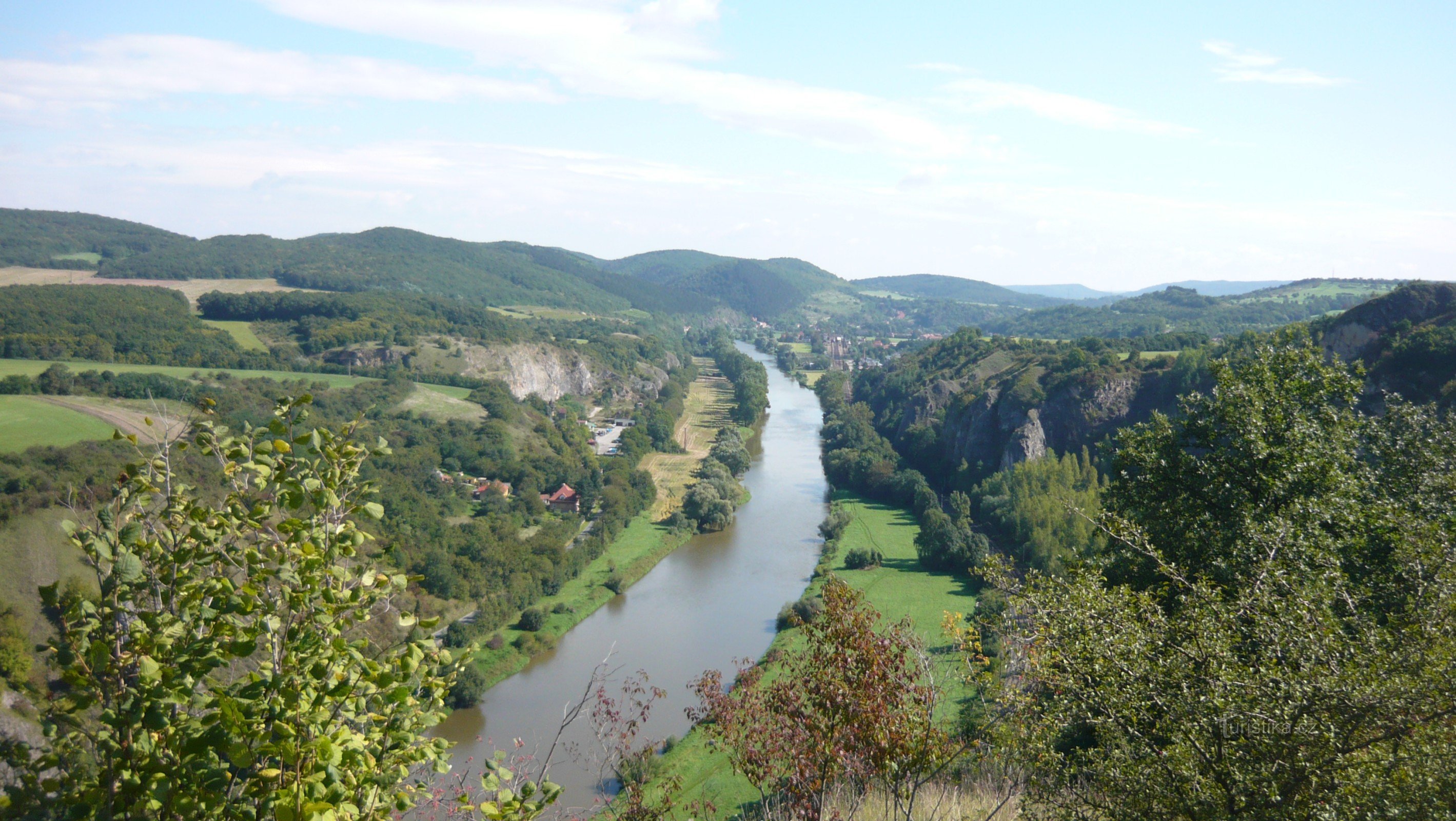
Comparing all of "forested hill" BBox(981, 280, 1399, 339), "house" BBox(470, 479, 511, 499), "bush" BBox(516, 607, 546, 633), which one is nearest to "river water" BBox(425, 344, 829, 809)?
"bush" BBox(516, 607, 546, 633)

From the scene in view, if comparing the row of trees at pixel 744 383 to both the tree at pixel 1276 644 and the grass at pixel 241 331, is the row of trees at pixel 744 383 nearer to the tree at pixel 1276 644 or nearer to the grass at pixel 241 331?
the grass at pixel 241 331

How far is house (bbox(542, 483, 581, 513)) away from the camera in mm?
41188

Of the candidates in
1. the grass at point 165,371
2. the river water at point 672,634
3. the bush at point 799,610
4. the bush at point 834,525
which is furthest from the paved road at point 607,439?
the bush at point 799,610

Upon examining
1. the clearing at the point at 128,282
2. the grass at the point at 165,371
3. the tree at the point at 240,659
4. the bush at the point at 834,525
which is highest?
the clearing at the point at 128,282

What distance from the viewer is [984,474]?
45250 millimetres

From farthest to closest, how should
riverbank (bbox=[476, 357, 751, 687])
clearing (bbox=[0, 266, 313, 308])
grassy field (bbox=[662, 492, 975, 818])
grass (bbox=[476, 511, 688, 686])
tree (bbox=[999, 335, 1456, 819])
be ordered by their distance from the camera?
1. clearing (bbox=[0, 266, 313, 308])
2. riverbank (bbox=[476, 357, 751, 687])
3. grass (bbox=[476, 511, 688, 686])
4. grassy field (bbox=[662, 492, 975, 818])
5. tree (bbox=[999, 335, 1456, 819])

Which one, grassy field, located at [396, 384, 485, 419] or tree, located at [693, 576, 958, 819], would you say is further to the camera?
grassy field, located at [396, 384, 485, 419]

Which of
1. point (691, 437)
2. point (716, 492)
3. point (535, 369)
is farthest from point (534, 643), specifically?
point (535, 369)

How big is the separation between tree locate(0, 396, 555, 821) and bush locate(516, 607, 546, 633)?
25.7 m

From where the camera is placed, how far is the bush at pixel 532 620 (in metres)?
27.7

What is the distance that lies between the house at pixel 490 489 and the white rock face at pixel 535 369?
66.2 ft

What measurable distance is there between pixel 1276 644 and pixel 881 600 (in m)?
26.5

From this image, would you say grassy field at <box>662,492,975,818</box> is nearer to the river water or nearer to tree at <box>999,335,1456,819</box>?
the river water

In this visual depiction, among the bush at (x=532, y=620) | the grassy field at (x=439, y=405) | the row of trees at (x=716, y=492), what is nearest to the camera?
the bush at (x=532, y=620)
